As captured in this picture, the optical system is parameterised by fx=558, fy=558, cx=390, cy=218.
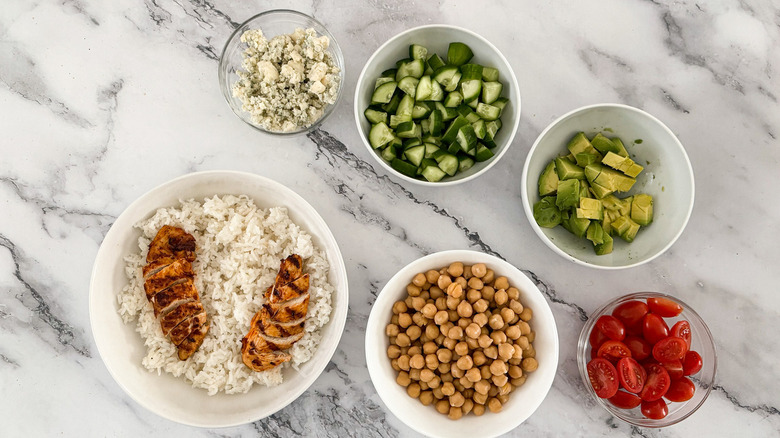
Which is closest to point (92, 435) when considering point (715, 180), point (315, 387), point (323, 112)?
point (315, 387)

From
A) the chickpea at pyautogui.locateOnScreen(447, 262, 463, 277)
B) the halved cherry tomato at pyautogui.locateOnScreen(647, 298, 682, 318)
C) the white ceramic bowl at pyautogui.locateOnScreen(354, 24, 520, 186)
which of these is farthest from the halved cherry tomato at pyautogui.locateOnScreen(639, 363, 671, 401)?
the white ceramic bowl at pyautogui.locateOnScreen(354, 24, 520, 186)

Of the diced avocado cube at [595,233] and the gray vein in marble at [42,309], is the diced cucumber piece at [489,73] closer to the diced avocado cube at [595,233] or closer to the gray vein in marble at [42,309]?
the diced avocado cube at [595,233]

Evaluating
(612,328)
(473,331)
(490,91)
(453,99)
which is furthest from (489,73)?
(612,328)

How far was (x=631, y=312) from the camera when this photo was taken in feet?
7.39

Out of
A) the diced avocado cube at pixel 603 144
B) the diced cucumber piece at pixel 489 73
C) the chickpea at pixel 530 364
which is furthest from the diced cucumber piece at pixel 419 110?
the chickpea at pixel 530 364

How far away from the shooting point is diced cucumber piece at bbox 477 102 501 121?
221cm

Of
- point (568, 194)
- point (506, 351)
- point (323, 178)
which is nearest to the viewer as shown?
point (506, 351)

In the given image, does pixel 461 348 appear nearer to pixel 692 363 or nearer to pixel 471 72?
pixel 692 363

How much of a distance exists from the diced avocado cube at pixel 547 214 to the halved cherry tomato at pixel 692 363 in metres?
0.74

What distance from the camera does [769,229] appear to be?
246cm

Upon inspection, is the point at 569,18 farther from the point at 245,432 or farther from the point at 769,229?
the point at 245,432

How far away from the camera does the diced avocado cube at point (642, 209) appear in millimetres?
2260

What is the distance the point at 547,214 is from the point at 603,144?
0.38 m

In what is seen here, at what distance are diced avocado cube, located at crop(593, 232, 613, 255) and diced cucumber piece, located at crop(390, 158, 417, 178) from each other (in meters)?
0.80
